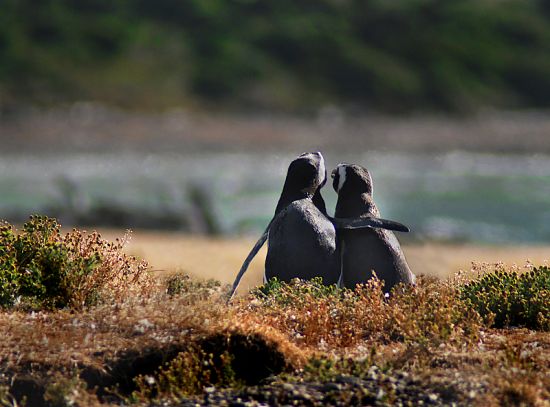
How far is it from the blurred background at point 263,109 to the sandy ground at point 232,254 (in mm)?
2863

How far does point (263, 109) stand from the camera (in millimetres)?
128250

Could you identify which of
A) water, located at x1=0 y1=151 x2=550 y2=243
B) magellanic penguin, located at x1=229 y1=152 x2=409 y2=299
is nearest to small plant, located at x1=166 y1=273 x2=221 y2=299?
magellanic penguin, located at x1=229 y1=152 x2=409 y2=299

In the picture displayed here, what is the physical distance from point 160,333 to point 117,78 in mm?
130177

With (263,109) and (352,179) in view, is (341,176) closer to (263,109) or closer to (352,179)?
(352,179)

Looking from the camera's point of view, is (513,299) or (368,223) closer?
(513,299)

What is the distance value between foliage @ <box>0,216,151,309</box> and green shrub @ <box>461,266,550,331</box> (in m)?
3.00

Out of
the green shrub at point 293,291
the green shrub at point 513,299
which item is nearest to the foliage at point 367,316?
the green shrub at point 293,291

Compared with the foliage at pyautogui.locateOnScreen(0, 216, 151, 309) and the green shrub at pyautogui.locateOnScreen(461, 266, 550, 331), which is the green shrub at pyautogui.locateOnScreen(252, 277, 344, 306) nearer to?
the foliage at pyautogui.locateOnScreen(0, 216, 151, 309)

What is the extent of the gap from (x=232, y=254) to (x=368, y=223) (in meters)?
14.4

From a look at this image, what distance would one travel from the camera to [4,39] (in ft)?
496

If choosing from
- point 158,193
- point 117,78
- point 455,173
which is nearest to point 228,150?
point 455,173

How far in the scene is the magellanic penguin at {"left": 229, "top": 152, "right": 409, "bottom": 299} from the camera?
11.1 metres

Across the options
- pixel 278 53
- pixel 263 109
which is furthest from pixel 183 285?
pixel 278 53

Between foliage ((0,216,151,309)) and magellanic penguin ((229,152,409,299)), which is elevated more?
magellanic penguin ((229,152,409,299))
